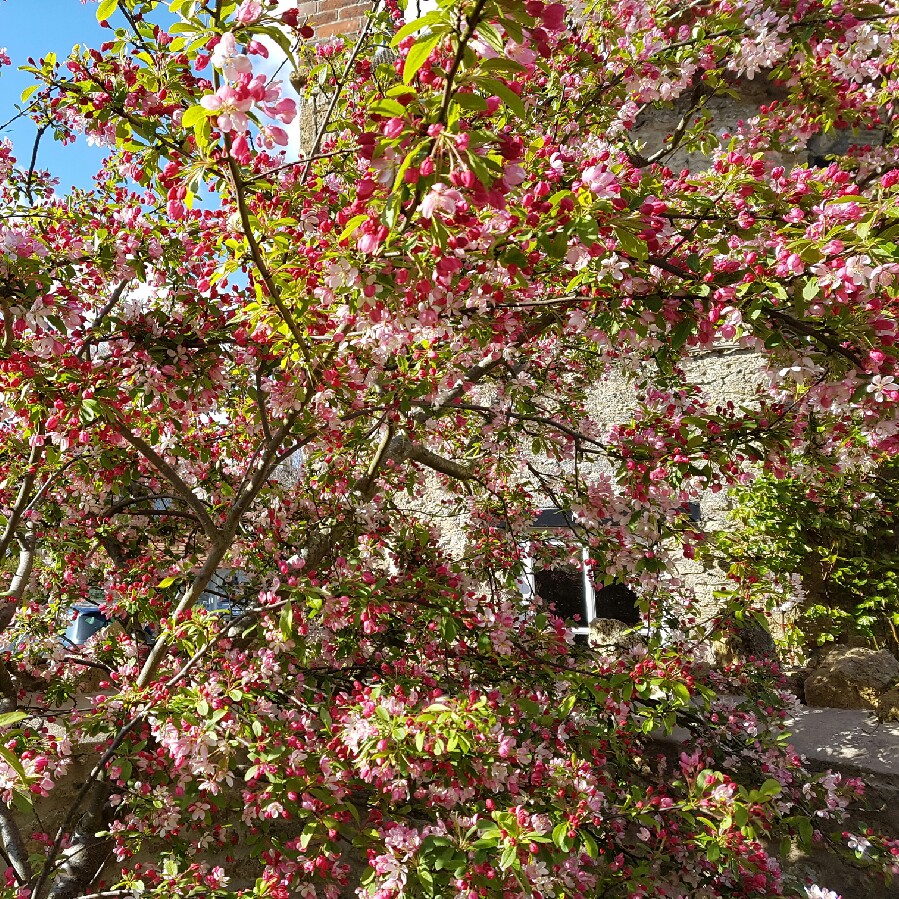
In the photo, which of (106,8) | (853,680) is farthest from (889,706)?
(106,8)

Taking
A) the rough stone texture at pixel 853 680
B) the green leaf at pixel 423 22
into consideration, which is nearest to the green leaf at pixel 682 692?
the green leaf at pixel 423 22

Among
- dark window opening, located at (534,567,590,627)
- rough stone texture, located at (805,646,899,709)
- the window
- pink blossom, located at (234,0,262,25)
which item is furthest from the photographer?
dark window opening, located at (534,567,590,627)

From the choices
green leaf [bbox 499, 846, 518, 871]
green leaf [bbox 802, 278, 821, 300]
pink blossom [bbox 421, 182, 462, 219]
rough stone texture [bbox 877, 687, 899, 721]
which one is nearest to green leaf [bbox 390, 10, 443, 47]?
pink blossom [bbox 421, 182, 462, 219]

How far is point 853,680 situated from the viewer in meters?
4.39

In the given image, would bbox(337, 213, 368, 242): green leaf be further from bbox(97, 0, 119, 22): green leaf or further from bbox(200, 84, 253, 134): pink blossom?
bbox(97, 0, 119, 22): green leaf

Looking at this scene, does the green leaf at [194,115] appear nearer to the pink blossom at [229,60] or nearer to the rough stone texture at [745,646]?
the pink blossom at [229,60]

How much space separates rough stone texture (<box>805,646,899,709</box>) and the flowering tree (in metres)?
1.54

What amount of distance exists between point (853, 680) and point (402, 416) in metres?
3.99

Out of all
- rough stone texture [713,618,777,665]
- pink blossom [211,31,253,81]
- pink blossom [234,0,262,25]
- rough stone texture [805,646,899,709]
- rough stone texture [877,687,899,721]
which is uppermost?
pink blossom [234,0,262,25]

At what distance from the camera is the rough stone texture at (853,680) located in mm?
4336

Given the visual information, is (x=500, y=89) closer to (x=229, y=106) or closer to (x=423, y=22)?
(x=423, y=22)

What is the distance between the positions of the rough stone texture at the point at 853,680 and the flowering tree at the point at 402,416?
154 cm

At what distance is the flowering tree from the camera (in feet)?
4.72

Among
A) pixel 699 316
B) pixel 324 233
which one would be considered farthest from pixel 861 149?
pixel 324 233
